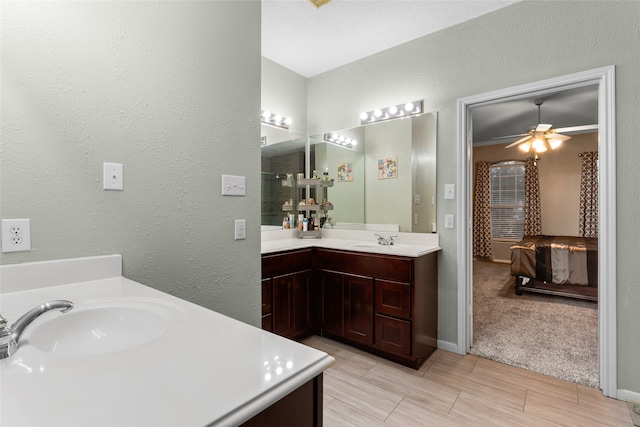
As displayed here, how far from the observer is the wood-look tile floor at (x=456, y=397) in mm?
1752

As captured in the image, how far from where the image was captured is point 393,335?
235 centimetres

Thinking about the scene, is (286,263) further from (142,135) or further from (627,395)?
(627,395)

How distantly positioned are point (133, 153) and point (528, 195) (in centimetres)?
653

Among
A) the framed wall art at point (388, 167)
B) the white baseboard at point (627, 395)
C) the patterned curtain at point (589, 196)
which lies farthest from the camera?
the patterned curtain at point (589, 196)

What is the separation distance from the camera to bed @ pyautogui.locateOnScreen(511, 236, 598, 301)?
364 centimetres

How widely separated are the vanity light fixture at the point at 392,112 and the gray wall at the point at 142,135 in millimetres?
1499

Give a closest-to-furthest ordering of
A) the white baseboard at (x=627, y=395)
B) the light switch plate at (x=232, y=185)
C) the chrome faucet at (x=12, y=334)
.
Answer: the chrome faucet at (x=12, y=334), the light switch plate at (x=232, y=185), the white baseboard at (x=627, y=395)

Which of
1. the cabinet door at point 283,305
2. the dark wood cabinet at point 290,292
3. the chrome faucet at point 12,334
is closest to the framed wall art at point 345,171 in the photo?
the dark wood cabinet at point 290,292

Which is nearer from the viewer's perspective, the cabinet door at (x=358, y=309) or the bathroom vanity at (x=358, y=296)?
the bathroom vanity at (x=358, y=296)

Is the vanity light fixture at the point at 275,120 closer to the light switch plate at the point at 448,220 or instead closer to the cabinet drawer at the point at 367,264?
the cabinet drawer at the point at 367,264

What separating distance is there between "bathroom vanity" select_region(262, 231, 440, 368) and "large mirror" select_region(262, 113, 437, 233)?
40 centimetres

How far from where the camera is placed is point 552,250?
3836 mm

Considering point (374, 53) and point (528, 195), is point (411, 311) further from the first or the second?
point (528, 195)

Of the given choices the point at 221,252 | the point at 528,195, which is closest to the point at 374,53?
the point at 221,252
